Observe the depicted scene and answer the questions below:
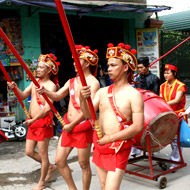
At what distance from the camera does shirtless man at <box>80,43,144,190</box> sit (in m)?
3.13

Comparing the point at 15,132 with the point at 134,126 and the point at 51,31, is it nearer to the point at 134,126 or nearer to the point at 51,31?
the point at 51,31

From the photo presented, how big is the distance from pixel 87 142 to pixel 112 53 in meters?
1.33

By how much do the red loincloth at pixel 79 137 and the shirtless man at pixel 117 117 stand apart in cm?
74

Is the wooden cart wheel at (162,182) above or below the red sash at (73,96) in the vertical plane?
below

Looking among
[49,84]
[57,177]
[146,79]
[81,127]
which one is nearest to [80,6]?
[146,79]

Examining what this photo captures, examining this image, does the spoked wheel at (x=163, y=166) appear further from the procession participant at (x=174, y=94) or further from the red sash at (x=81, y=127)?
the red sash at (x=81, y=127)

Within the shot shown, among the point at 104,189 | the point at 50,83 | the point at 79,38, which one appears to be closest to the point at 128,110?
the point at 104,189

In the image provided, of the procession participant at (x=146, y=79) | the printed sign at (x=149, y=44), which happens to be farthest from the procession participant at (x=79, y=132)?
the printed sign at (x=149, y=44)

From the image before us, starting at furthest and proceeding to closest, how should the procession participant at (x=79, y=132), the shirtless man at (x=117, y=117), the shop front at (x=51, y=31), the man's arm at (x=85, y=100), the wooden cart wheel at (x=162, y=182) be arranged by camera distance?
1. the shop front at (x=51, y=31)
2. the wooden cart wheel at (x=162, y=182)
3. the procession participant at (x=79, y=132)
4. the shirtless man at (x=117, y=117)
5. the man's arm at (x=85, y=100)

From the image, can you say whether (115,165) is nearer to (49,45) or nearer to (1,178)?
(1,178)

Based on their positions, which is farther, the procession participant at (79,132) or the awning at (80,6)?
the awning at (80,6)

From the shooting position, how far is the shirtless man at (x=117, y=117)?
10.3ft

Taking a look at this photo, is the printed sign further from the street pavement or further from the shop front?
the street pavement

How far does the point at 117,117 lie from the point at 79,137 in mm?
1051
